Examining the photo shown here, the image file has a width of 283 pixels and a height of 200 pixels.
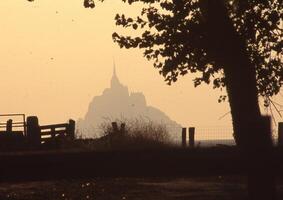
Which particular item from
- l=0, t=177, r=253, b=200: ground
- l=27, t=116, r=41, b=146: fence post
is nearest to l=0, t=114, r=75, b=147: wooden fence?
l=27, t=116, r=41, b=146: fence post

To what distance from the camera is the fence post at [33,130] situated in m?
34.7

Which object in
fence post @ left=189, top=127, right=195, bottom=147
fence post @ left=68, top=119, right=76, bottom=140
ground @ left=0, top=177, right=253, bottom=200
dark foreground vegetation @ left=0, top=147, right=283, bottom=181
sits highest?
A: fence post @ left=68, top=119, right=76, bottom=140

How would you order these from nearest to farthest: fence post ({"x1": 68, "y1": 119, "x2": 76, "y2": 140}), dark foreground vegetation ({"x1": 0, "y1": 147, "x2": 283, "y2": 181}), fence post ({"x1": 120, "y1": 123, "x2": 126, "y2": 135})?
dark foreground vegetation ({"x1": 0, "y1": 147, "x2": 283, "y2": 181}), fence post ({"x1": 120, "y1": 123, "x2": 126, "y2": 135}), fence post ({"x1": 68, "y1": 119, "x2": 76, "y2": 140})

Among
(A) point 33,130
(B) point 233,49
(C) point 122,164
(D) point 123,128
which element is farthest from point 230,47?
(A) point 33,130

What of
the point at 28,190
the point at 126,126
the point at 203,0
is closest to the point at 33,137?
the point at 126,126

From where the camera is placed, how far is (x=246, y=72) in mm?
11516

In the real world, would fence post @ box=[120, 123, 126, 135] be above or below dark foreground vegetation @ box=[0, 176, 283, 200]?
above

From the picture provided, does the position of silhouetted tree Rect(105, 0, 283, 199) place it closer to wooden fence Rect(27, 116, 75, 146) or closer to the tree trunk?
the tree trunk

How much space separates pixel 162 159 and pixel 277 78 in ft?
40.5

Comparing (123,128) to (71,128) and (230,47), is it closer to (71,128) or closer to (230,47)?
(71,128)

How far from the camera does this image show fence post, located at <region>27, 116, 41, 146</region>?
1364 inches

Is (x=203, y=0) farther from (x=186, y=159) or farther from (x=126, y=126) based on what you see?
(x=126, y=126)

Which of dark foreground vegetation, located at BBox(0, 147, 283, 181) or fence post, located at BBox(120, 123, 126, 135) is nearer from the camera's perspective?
dark foreground vegetation, located at BBox(0, 147, 283, 181)

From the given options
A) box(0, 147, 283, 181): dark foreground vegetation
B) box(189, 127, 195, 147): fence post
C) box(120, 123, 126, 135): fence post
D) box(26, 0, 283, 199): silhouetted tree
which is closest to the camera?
box(0, 147, 283, 181): dark foreground vegetation
